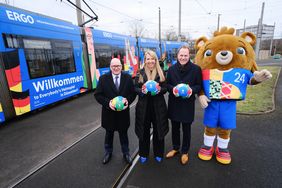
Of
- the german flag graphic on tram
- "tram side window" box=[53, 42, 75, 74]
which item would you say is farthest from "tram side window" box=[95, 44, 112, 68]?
"tram side window" box=[53, 42, 75, 74]

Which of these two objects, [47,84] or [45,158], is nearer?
[45,158]

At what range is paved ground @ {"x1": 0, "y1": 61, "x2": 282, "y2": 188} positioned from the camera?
2398 mm

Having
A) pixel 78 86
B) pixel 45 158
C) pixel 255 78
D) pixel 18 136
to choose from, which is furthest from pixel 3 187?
pixel 78 86

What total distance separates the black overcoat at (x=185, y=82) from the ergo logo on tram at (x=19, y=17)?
490cm

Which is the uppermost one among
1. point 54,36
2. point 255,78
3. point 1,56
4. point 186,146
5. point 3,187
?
point 54,36

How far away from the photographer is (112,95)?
258 centimetres

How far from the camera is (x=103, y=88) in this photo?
2600mm

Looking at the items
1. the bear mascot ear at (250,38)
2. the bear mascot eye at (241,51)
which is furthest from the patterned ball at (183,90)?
the bear mascot ear at (250,38)

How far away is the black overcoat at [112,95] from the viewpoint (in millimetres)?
2568

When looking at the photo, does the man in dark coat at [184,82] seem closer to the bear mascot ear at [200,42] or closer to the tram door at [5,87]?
the bear mascot ear at [200,42]

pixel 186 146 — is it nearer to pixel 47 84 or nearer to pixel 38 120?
pixel 38 120

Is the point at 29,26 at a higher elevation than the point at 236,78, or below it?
higher

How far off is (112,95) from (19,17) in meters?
4.45

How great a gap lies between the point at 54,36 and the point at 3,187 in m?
5.19
